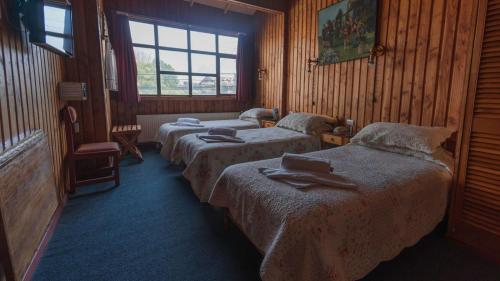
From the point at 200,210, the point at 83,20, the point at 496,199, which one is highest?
the point at 83,20

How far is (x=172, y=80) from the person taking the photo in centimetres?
525

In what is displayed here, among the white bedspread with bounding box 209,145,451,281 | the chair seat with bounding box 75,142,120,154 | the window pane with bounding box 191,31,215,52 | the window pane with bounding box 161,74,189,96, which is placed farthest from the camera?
the window pane with bounding box 191,31,215,52

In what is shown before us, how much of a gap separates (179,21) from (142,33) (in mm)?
770

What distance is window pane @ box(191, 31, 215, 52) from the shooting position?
535 centimetres

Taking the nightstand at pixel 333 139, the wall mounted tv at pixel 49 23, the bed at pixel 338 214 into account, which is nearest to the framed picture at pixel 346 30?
the nightstand at pixel 333 139

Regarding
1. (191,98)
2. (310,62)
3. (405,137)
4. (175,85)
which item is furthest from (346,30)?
(175,85)

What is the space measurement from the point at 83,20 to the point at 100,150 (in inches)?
62.8

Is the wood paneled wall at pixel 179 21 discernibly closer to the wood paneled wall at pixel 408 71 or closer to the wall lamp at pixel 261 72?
the wall lamp at pixel 261 72

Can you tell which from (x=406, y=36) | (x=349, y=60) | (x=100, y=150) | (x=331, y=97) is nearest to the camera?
(x=406, y=36)

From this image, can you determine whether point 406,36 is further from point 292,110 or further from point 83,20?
point 83,20

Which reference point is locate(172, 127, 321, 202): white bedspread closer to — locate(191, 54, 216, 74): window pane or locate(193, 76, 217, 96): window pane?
locate(193, 76, 217, 96): window pane

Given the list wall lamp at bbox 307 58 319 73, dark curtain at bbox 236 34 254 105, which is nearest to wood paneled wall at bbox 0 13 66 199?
wall lamp at bbox 307 58 319 73

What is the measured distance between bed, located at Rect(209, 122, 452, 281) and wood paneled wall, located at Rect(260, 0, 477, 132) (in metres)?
0.77

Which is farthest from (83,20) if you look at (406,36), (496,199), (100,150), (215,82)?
(496,199)
